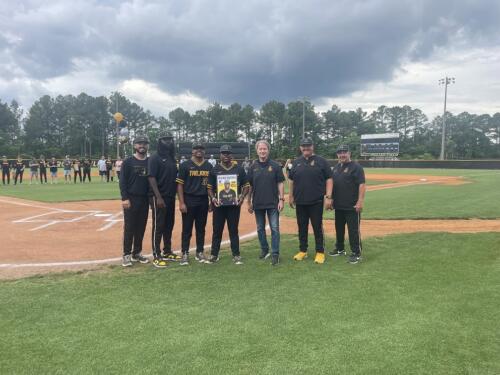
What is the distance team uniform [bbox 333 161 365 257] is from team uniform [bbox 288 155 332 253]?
230mm

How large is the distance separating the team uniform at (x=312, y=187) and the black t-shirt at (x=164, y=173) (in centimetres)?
198

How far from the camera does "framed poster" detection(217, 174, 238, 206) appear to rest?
625 centimetres

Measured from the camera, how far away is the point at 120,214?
11.7 m

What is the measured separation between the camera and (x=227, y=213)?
643 cm

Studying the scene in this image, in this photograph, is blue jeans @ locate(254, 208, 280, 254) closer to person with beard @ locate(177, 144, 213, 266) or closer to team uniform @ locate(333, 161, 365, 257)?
person with beard @ locate(177, 144, 213, 266)

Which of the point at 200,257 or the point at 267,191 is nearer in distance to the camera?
the point at 267,191

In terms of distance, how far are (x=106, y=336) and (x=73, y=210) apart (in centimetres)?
992

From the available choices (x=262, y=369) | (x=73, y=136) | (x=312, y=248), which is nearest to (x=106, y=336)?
(x=262, y=369)

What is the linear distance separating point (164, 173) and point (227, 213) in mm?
1204

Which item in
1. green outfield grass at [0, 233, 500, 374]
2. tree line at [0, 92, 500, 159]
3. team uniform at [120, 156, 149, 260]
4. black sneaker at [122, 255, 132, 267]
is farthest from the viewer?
tree line at [0, 92, 500, 159]

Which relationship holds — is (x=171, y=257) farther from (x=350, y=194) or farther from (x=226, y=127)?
(x=226, y=127)

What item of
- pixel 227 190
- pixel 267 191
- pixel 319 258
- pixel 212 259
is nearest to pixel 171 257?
pixel 212 259

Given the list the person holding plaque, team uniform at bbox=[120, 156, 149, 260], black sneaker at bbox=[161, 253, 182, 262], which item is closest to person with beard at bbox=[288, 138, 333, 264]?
the person holding plaque

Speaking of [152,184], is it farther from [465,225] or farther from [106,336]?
[465,225]
